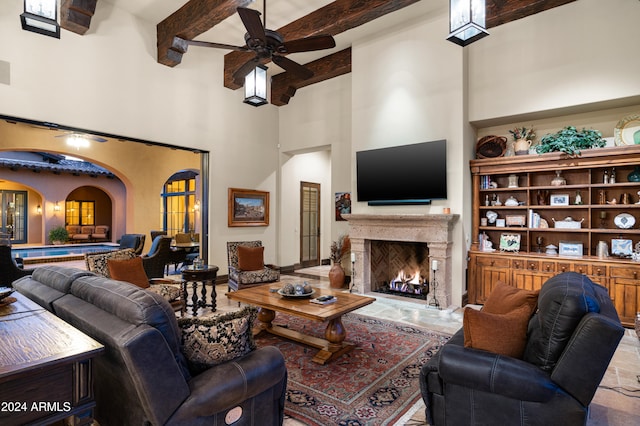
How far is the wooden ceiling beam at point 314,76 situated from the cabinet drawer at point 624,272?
5307 mm

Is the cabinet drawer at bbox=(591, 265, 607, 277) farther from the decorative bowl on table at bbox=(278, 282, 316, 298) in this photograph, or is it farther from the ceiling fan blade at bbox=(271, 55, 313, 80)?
the ceiling fan blade at bbox=(271, 55, 313, 80)

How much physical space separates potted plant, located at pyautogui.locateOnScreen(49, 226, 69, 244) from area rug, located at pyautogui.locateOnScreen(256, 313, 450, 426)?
13.3 metres

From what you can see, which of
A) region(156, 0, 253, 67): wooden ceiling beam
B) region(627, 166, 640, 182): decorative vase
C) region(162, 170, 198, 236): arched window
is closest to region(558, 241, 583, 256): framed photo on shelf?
region(627, 166, 640, 182): decorative vase

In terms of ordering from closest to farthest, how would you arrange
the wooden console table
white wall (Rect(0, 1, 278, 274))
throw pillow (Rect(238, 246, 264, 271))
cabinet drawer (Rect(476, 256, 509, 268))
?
the wooden console table < white wall (Rect(0, 1, 278, 274)) < cabinet drawer (Rect(476, 256, 509, 268)) < throw pillow (Rect(238, 246, 264, 271))

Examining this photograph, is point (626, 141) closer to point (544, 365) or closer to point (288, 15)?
point (544, 365)

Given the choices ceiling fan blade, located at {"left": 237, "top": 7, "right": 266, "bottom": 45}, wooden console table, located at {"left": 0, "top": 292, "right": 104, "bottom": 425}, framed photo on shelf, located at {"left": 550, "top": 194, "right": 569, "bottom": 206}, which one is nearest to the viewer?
wooden console table, located at {"left": 0, "top": 292, "right": 104, "bottom": 425}

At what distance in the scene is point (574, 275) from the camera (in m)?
2.38

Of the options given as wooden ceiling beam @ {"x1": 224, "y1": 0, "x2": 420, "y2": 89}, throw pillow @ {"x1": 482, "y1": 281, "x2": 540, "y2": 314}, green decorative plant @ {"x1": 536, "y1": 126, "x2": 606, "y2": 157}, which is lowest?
throw pillow @ {"x1": 482, "y1": 281, "x2": 540, "y2": 314}

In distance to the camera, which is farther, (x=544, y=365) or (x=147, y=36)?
(x=147, y=36)

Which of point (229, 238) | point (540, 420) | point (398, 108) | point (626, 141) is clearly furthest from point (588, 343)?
point (229, 238)

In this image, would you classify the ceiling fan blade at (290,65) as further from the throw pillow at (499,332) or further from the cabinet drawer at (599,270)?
the cabinet drawer at (599,270)

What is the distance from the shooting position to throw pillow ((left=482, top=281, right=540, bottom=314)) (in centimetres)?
223

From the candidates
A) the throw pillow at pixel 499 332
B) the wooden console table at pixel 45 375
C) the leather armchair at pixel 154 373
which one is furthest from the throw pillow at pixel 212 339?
the throw pillow at pixel 499 332

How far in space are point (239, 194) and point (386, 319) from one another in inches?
164
